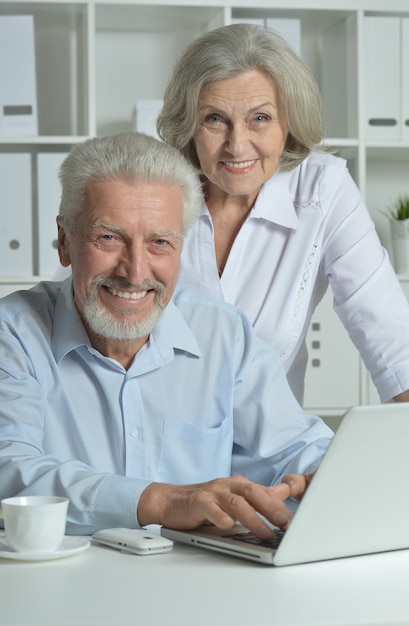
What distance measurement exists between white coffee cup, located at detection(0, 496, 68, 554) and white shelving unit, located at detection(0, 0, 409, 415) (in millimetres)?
2114

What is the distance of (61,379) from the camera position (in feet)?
5.05

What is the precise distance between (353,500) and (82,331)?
0.62 metres

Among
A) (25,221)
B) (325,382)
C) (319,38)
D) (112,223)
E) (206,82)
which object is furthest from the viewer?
(319,38)

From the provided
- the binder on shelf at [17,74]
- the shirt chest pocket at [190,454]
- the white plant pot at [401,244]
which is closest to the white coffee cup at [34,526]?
the shirt chest pocket at [190,454]

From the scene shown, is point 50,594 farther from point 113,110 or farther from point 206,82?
point 113,110

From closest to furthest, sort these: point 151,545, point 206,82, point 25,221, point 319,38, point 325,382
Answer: point 151,545
point 206,82
point 25,221
point 325,382
point 319,38

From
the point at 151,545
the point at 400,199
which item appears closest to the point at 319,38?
the point at 400,199

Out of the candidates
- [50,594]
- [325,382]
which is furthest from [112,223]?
[325,382]

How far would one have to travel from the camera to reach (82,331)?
1567mm

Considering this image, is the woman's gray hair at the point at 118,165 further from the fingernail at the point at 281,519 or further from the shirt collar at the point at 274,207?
the fingernail at the point at 281,519

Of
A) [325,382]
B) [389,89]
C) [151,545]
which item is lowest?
[325,382]

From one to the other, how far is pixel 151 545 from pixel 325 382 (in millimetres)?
2300

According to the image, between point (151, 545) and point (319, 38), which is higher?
point (319, 38)

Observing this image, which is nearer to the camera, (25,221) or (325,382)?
(25,221)
